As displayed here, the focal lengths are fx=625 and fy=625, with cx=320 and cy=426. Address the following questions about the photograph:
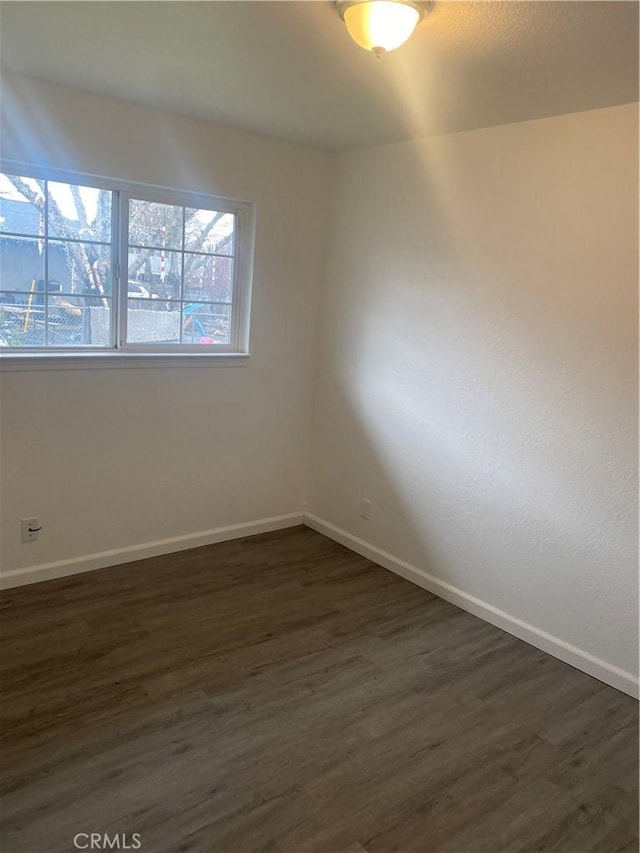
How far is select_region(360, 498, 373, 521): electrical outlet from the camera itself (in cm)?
375

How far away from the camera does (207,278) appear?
3.51 m

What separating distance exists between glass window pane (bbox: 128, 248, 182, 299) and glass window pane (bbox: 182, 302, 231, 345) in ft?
0.44

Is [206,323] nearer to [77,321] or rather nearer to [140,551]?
[77,321]

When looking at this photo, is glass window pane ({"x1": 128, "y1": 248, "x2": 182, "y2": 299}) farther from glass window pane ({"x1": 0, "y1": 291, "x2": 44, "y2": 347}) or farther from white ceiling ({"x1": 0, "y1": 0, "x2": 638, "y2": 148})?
white ceiling ({"x1": 0, "y1": 0, "x2": 638, "y2": 148})

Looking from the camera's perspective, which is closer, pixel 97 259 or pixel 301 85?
pixel 301 85

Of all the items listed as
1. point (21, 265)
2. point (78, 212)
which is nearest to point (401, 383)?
point (78, 212)

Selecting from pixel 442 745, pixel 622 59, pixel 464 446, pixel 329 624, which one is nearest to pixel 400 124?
pixel 622 59

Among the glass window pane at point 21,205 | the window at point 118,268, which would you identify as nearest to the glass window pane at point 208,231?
the window at point 118,268

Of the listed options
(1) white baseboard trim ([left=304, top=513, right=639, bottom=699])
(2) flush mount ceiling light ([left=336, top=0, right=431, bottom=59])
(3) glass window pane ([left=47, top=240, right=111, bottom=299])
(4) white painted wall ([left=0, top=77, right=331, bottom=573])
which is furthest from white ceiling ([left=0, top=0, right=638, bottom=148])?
(1) white baseboard trim ([left=304, top=513, right=639, bottom=699])

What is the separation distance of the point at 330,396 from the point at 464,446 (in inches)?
42.4

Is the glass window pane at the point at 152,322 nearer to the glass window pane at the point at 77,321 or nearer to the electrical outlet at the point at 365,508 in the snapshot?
the glass window pane at the point at 77,321

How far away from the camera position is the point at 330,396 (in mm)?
3943

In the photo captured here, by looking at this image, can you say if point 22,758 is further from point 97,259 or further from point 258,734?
point 97,259

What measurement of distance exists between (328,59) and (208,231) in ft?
4.70
